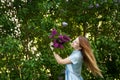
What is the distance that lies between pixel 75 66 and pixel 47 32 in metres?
1.19

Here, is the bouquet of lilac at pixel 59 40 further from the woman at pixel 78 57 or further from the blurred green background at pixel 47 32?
the blurred green background at pixel 47 32

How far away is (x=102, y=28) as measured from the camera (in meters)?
9.31

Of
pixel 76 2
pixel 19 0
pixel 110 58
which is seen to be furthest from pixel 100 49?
pixel 19 0

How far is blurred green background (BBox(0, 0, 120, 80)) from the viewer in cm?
800

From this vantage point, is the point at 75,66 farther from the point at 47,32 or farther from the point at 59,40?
the point at 47,32

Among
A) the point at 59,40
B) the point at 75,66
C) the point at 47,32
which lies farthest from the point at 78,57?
the point at 47,32

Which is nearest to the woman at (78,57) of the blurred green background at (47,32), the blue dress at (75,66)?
the blue dress at (75,66)

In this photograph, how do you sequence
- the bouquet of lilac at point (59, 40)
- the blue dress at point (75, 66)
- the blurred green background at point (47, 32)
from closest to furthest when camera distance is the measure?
the blue dress at point (75, 66)
the bouquet of lilac at point (59, 40)
the blurred green background at point (47, 32)

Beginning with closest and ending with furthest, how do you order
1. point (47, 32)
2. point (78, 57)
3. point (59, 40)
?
point (78, 57) → point (59, 40) → point (47, 32)

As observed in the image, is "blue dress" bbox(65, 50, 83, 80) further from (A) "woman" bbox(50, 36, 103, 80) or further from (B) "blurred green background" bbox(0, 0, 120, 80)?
(B) "blurred green background" bbox(0, 0, 120, 80)

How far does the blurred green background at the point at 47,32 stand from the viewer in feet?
26.2

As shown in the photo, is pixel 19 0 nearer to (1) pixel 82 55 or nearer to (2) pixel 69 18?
(2) pixel 69 18

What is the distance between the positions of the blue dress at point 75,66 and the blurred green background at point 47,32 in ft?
2.28

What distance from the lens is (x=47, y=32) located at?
784 centimetres
